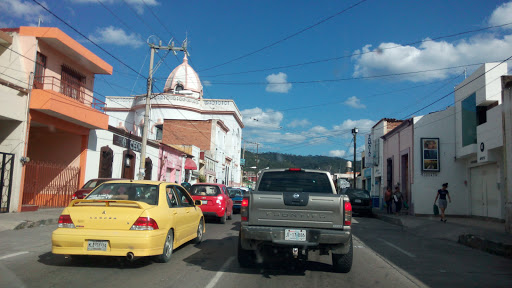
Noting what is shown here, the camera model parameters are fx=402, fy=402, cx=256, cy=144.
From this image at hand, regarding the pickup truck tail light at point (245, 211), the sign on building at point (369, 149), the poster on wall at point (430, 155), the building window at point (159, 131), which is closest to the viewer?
the pickup truck tail light at point (245, 211)

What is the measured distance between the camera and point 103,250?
6293mm

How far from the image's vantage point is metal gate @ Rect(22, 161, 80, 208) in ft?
54.3

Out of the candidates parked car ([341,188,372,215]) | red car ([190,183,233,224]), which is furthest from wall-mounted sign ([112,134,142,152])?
parked car ([341,188,372,215])

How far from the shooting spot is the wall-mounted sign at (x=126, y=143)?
22359mm

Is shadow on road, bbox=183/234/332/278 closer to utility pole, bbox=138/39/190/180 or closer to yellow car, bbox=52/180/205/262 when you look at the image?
yellow car, bbox=52/180/205/262

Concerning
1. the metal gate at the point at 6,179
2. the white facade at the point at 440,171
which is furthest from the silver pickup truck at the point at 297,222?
the white facade at the point at 440,171

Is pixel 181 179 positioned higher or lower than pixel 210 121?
lower

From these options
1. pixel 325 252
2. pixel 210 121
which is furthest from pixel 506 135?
pixel 210 121

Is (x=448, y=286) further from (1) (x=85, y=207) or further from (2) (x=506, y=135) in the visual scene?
(2) (x=506, y=135)

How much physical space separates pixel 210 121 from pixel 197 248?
42.8 meters

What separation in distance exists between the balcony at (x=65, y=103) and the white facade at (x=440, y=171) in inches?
713

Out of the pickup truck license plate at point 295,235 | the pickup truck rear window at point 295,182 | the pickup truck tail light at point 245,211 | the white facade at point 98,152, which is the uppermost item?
the white facade at point 98,152

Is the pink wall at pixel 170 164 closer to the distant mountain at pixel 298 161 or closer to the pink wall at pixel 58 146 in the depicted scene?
the pink wall at pixel 58 146

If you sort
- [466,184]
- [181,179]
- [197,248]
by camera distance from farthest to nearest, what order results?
[181,179], [466,184], [197,248]
